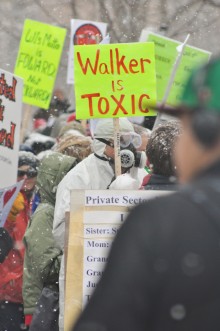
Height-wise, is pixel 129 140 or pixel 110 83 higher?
pixel 110 83

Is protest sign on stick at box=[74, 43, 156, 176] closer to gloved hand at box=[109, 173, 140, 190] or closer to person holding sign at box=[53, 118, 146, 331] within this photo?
person holding sign at box=[53, 118, 146, 331]

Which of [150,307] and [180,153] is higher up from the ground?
[180,153]

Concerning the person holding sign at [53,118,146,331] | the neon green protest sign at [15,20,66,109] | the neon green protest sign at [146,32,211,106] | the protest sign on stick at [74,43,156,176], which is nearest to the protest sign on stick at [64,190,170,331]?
the person holding sign at [53,118,146,331]

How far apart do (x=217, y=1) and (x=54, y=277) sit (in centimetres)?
1469

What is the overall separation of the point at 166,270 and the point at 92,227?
3.03 meters

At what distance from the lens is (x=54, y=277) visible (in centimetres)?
639

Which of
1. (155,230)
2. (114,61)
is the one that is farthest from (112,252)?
(114,61)

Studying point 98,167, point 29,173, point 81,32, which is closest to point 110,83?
point 98,167

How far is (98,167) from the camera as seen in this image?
6.71 metres

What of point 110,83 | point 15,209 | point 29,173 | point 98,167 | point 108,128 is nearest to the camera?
point 98,167

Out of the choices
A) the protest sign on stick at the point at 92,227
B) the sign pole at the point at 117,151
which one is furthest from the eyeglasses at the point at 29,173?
the protest sign on stick at the point at 92,227

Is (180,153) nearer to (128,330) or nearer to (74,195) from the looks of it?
(128,330)

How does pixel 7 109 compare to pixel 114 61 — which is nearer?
pixel 114 61

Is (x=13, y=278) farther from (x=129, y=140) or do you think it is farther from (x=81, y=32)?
(x=81, y=32)
